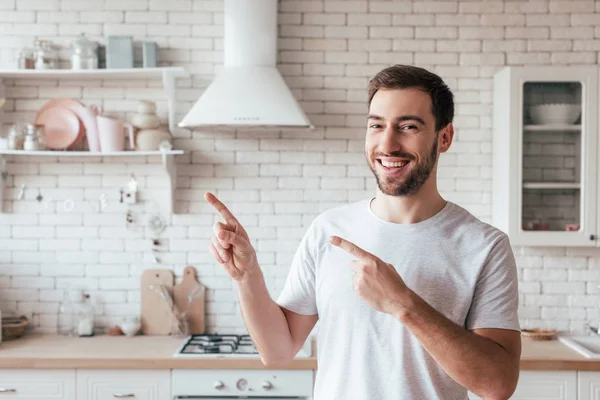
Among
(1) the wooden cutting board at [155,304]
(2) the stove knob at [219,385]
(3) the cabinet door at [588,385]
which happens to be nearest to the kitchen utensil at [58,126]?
(1) the wooden cutting board at [155,304]

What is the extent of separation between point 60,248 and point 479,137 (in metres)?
2.31

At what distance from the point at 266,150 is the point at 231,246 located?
6.35ft

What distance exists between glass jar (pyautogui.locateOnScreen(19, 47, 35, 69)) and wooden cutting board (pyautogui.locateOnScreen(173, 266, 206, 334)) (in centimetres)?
132

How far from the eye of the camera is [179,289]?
3.57 m

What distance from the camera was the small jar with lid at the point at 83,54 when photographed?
3.44 metres

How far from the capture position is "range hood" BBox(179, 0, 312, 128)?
3.14 meters

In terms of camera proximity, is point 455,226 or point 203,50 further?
point 203,50

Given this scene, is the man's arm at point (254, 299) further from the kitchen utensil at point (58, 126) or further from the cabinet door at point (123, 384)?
the kitchen utensil at point (58, 126)

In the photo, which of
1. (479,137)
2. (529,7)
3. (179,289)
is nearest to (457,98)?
(479,137)

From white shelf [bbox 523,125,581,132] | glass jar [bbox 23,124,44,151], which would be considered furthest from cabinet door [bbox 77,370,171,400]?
white shelf [bbox 523,125,581,132]

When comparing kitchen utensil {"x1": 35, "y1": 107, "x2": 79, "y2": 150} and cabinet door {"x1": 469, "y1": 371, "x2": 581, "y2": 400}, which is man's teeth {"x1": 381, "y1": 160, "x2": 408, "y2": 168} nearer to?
cabinet door {"x1": 469, "y1": 371, "x2": 581, "y2": 400}

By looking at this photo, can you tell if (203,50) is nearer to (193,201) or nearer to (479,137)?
(193,201)

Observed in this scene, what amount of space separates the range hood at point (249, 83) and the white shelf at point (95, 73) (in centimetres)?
25

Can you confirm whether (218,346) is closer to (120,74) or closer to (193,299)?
(193,299)
